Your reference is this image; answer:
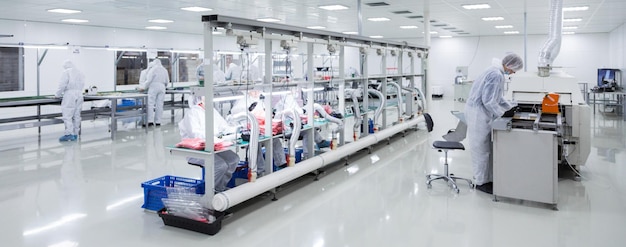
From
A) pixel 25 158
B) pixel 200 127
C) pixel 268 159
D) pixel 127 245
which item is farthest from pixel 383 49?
pixel 25 158

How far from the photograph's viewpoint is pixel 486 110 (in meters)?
4.00

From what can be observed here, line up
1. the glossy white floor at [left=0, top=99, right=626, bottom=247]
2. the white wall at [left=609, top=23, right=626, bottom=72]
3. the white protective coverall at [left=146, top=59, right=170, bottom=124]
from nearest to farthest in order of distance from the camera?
the glossy white floor at [left=0, top=99, right=626, bottom=247], the white protective coverall at [left=146, top=59, right=170, bottom=124], the white wall at [left=609, top=23, right=626, bottom=72]

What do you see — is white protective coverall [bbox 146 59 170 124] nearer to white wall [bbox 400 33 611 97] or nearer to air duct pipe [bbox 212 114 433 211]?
Result: air duct pipe [bbox 212 114 433 211]

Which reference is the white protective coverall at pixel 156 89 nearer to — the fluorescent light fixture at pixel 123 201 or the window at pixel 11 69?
the window at pixel 11 69

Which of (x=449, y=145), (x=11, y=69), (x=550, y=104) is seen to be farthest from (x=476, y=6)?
(x=11, y=69)

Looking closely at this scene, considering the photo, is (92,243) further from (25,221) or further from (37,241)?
(25,221)

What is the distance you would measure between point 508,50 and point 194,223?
14.3 meters

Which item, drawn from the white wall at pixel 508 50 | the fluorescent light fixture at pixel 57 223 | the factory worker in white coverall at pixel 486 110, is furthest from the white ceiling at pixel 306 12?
the fluorescent light fixture at pixel 57 223

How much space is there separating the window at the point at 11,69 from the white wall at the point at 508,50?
10.9 m

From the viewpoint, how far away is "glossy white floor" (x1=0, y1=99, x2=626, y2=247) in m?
2.94

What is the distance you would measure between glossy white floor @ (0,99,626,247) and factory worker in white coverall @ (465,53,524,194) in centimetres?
25

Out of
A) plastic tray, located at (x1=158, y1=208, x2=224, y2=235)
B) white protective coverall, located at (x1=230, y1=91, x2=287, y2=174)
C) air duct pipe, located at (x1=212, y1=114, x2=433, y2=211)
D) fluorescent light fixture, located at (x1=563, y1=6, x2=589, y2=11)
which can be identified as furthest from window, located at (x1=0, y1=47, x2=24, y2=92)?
fluorescent light fixture, located at (x1=563, y1=6, x2=589, y2=11)

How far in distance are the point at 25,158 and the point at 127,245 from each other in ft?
12.5

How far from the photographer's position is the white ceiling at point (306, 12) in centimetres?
728
